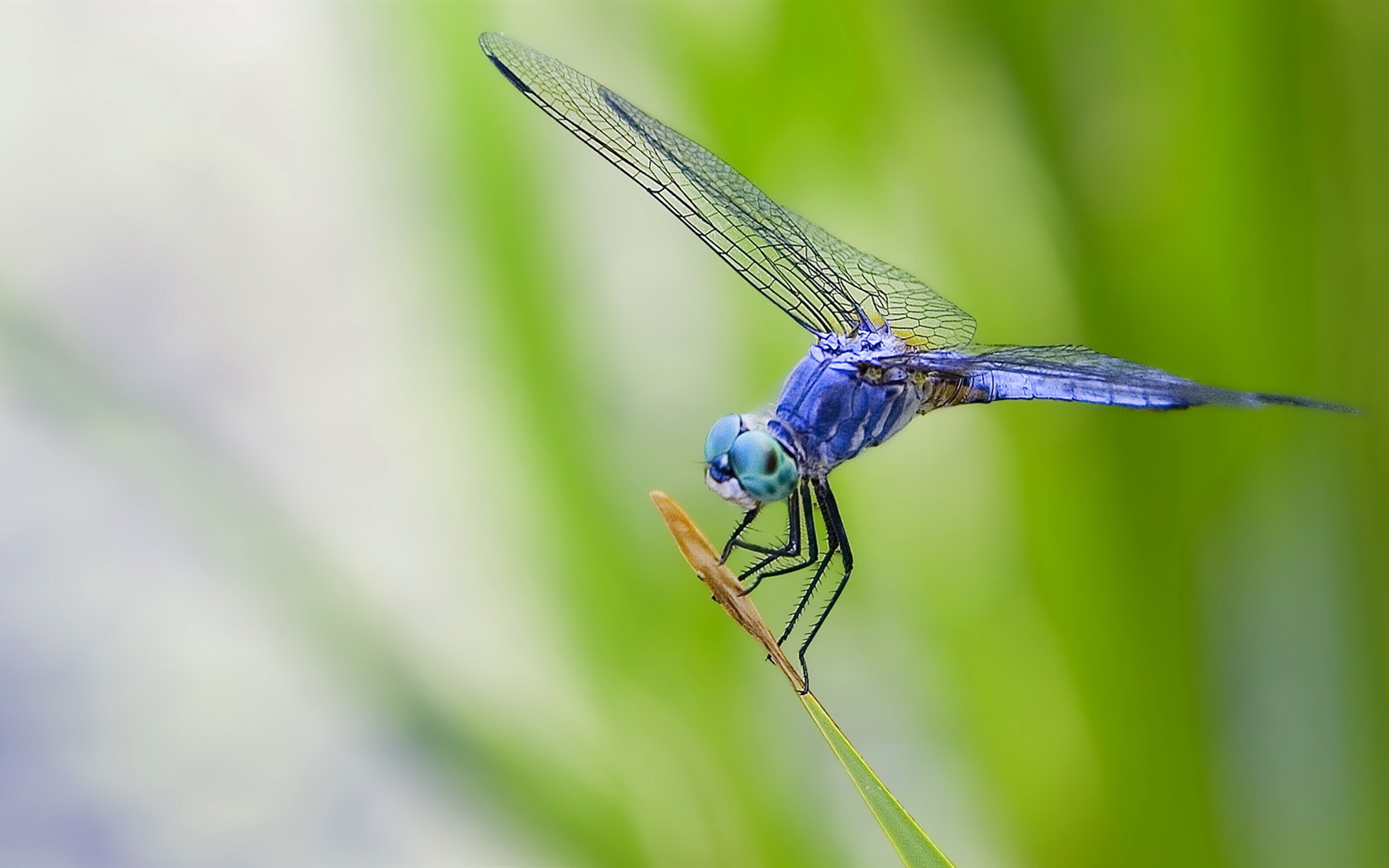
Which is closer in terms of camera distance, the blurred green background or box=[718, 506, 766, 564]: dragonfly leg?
box=[718, 506, 766, 564]: dragonfly leg

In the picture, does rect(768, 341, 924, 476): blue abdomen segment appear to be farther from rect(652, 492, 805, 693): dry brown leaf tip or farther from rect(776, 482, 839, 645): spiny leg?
rect(652, 492, 805, 693): dry brown leaf tip

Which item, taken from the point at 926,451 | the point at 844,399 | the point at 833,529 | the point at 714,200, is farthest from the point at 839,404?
the point at 926,451

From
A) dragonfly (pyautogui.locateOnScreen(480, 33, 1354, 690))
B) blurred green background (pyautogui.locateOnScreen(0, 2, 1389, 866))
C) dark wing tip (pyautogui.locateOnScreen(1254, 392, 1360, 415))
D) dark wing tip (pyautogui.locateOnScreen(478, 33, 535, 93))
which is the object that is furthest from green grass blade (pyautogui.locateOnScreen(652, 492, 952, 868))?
blurred green background (pyautogui.locateOnScreen(0, 2, 1389, 866))

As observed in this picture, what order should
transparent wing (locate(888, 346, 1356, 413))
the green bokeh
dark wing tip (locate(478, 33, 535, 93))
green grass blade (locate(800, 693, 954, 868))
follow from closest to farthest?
green grass blade (locate(800, 693, 954, 868))
transparent wing (locate(888, 346, 1356, 413))
dark wing tip (locate(478, 33, 535, 93))
the green bokeh

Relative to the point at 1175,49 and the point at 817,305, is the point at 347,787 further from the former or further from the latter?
the point at 1175,49

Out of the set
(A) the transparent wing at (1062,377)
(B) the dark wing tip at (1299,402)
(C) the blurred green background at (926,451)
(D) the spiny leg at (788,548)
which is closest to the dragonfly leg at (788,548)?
(D) the spiny leg at (788,548)

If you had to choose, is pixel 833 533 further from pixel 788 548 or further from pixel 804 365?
pixel 804 365

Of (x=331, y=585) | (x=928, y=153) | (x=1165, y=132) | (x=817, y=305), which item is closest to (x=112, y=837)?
(x=331, y=585)
